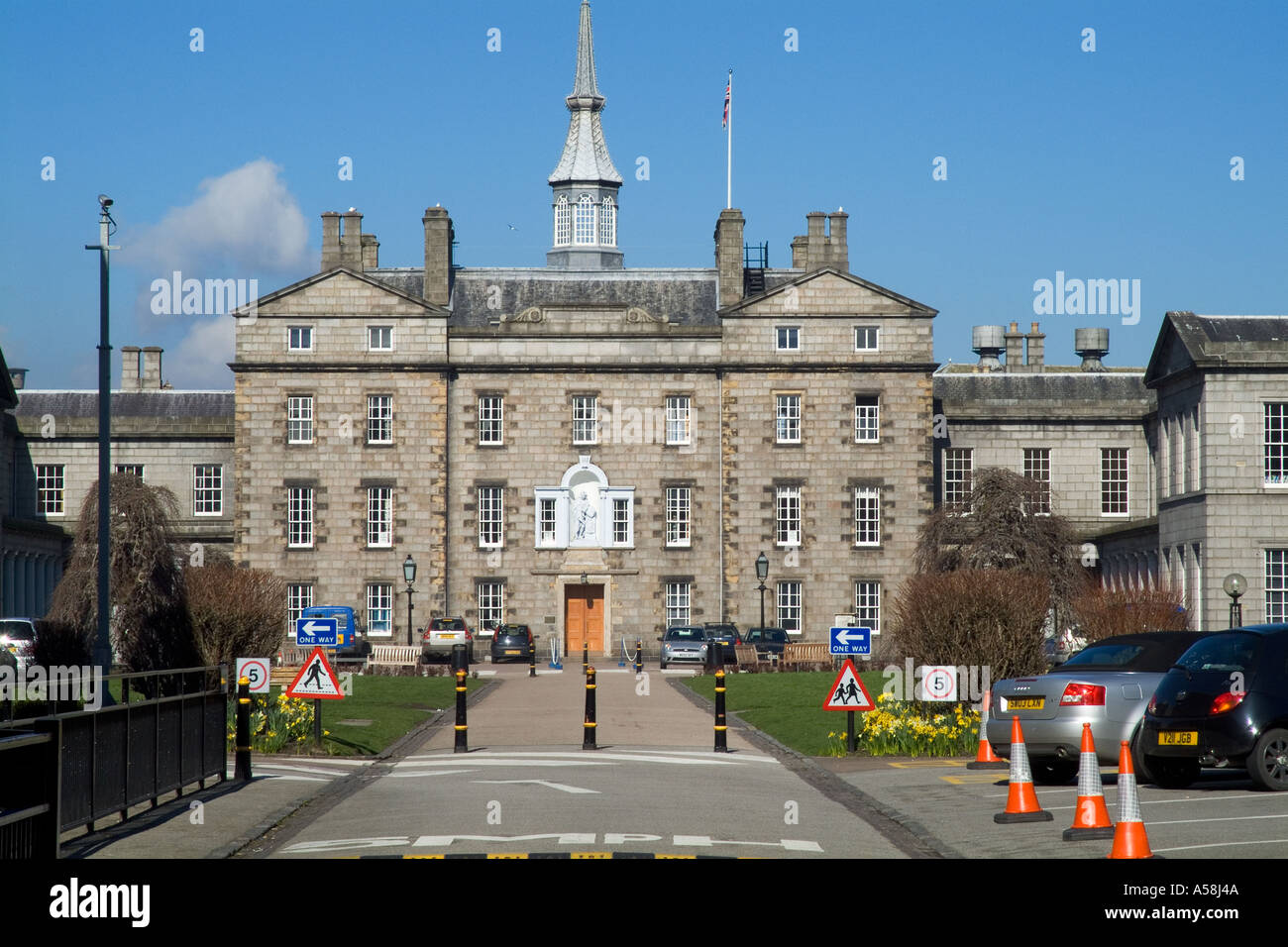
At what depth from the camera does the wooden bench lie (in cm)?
5128

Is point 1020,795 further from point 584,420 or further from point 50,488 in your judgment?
point 50,488

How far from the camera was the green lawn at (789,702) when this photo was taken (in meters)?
26.8

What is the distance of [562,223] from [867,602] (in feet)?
96.1

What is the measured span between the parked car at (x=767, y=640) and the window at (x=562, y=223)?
28.7m

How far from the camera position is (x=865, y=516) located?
62812mm

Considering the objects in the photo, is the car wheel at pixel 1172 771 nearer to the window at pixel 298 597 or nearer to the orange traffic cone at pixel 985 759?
the orange traffic cone at pixel 985 759

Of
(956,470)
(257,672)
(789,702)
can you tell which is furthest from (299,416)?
(257,672)

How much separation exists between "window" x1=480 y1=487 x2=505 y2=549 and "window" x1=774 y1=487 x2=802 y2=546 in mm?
10044

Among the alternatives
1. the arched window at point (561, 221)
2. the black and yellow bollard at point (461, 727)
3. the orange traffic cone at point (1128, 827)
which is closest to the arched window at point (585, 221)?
the arched window at point (561, 221)

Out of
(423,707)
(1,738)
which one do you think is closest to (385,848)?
(1,738)

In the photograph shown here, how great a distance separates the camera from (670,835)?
14.3 meters

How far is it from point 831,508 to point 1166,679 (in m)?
45.4

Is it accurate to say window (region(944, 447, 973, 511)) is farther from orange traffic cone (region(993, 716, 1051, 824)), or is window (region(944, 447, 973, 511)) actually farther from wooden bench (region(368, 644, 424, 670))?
orange traffic cone (region(993, 716, 1051, 824))

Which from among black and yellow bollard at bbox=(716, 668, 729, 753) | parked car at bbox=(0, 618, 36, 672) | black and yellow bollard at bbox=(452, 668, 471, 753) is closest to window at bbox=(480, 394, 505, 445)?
parked car at bbox=(0, 618, 36, 672)
